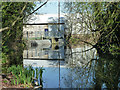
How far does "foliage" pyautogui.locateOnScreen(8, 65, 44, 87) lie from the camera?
1.77m

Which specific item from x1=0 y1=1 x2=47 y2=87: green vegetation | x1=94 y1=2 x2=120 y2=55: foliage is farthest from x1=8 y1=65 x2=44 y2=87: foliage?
x1=94 y1=2 x2=120 y2=55: foliage

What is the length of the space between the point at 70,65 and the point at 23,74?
774 millimetres

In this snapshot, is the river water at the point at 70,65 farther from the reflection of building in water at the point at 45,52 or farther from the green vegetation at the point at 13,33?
the green vegetation at the point at 13,33

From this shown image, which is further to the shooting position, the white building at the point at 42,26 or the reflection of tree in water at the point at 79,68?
the white building at the point at 42,26

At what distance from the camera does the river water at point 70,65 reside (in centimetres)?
215

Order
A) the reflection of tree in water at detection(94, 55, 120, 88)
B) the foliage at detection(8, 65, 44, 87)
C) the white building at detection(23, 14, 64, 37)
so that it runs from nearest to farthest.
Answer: the foliage at detection(8, 65, 44, 87), the reflection of tree in water at detection(94, 55, 120, 88), the white building at detection(23, 14, 64, 37)

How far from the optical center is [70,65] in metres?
2.31

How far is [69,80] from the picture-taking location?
2162mm

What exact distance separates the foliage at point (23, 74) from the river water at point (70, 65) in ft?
0.48

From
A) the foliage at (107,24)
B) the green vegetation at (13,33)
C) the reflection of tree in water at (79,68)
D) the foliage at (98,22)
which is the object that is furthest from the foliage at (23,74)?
the foliage at (107,24)

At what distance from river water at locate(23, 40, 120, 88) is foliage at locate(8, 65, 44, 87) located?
0.48ft

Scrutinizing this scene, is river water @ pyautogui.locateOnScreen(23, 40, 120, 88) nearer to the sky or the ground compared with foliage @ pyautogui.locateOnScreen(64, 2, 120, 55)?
nearer to the ground

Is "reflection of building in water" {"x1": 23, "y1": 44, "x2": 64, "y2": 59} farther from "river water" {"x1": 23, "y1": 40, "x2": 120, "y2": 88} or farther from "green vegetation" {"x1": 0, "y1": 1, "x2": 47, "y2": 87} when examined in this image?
"green vegetation" {"x1": 0, "y1": 1, "x2": 47, "y2": 87}

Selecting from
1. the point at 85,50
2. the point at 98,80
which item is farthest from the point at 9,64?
the point at 98,80
